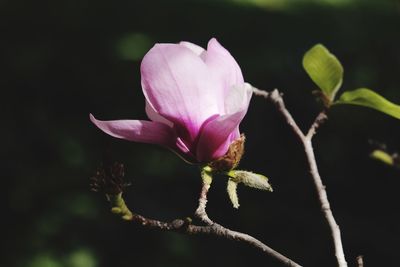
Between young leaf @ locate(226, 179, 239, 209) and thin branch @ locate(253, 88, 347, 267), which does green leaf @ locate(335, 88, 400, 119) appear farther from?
young leaf @ locate(226, 179, 239, 209)

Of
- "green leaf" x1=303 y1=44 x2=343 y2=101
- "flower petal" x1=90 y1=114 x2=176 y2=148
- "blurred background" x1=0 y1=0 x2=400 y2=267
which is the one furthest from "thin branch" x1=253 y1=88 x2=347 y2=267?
"blurred background" x1=0 y1=0 x2=400 y2=267

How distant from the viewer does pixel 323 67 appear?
2.88 ft

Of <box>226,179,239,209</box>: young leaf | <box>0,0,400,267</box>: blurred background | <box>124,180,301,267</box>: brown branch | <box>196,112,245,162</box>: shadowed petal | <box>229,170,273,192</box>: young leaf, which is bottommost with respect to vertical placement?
<box>0,0,400,267</box>: blurred background

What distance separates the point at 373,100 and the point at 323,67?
89mm

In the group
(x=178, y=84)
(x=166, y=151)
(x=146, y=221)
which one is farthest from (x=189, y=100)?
(x=166, y=151)

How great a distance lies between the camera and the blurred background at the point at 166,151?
2621mm

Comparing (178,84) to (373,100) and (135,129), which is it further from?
(373,100)

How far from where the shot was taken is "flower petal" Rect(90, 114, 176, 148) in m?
0.74

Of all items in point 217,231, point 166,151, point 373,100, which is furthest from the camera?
point 166,151

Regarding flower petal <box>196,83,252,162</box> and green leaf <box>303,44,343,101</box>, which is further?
green leaf <box>303,44,343,101</box>

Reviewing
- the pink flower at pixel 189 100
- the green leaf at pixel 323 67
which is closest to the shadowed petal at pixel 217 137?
the pink flower at pixel 189 100

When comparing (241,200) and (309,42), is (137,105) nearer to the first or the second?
(241,200)

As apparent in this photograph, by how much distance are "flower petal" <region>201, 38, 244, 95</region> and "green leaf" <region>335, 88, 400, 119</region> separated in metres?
0.16

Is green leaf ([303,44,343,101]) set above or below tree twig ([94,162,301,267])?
above
